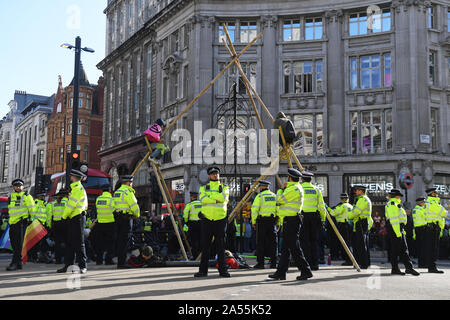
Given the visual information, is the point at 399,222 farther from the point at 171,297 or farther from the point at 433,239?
the point at 171,297

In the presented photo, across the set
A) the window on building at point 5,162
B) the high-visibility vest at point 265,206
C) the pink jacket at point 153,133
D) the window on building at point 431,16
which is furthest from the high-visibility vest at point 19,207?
the window on building at point 5,162

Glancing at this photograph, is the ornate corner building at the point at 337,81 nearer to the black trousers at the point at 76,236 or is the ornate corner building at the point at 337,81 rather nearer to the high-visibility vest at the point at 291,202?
the black trousers at the point at 76,236

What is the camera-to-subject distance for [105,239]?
13.6 meters

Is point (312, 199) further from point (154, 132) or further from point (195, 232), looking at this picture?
point (154, 132)

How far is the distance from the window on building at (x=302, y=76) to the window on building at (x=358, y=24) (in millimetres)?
2636

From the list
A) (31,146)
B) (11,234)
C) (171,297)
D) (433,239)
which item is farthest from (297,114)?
(31,146)

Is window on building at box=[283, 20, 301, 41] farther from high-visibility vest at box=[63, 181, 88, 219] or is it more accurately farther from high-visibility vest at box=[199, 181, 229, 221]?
high-visibility vest at box=[199, 181, 229, 221]

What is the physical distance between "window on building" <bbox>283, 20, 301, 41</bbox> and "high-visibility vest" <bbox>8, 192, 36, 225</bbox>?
24.4 meters

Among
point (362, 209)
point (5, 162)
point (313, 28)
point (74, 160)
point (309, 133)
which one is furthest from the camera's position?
point (5, 162)

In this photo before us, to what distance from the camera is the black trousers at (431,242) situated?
12055 mm

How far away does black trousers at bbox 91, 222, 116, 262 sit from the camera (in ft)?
43.9

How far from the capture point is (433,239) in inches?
484

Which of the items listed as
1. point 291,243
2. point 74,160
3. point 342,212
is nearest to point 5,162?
point 74,160

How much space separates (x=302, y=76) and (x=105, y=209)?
2216cm
